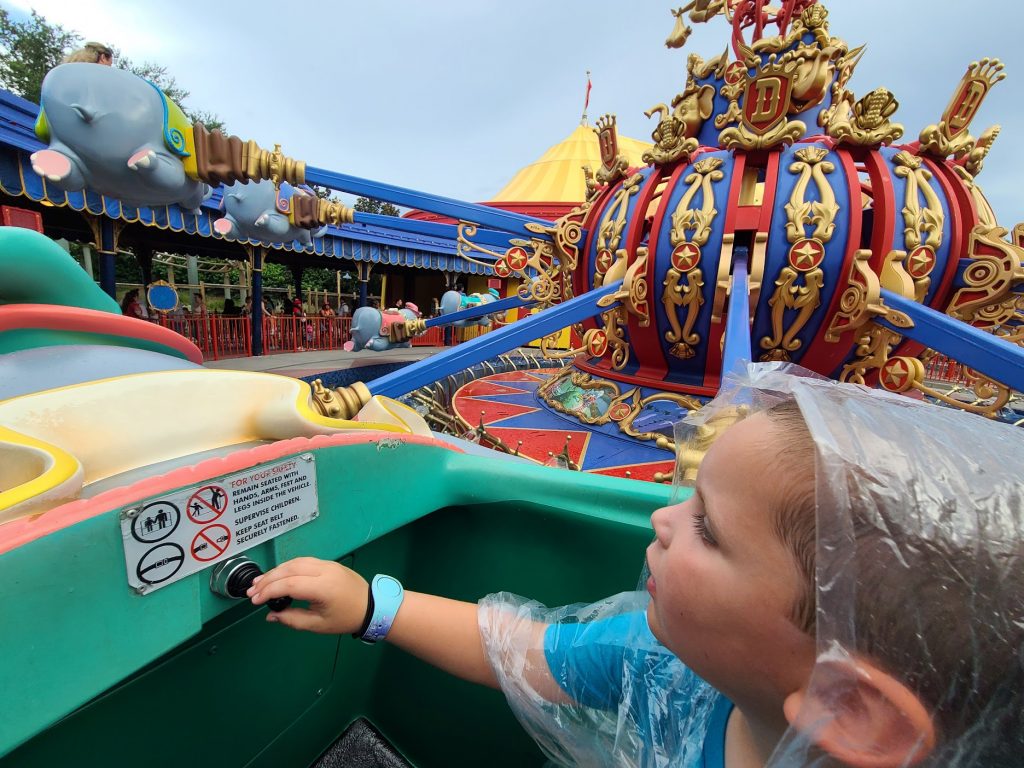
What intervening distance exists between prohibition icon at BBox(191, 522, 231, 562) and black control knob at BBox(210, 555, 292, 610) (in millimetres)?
20

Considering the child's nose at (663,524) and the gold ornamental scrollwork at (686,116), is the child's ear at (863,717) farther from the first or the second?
the gold ornamental scrollwork at (686,116)

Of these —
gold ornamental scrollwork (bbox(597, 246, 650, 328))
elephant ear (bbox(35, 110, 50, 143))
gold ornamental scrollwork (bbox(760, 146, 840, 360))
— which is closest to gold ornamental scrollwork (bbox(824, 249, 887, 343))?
gold ornamental scrollwork (bbox(760, 146, 840, 360))

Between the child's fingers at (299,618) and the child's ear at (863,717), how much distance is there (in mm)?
557

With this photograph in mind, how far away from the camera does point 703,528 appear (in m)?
0.46

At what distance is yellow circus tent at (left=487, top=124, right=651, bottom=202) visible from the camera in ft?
40.3

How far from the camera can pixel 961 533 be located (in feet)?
1.07

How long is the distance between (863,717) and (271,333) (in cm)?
1037

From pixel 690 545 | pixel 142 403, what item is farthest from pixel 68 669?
pixel 690 545

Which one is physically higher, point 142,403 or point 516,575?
point 142,403

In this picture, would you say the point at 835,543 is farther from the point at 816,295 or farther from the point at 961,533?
the point at 816,295

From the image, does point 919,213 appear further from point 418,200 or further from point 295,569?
point 295,569

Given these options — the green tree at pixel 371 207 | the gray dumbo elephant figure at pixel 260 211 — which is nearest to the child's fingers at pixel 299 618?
the gray dumbo elephant figure at pixel 260 211

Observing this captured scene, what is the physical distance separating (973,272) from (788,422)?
3.38m

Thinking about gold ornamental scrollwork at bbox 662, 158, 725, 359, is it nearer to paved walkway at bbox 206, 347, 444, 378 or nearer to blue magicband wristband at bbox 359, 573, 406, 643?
blue magicband wristband at bbox 359, 573, 406, 643
